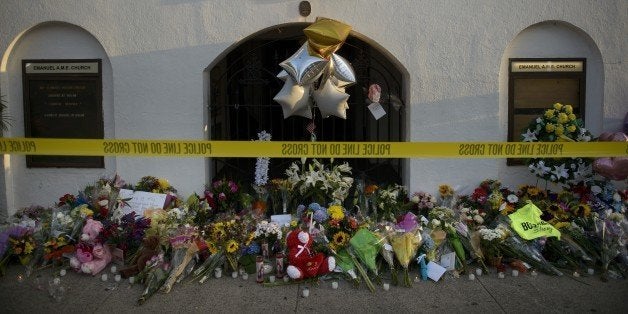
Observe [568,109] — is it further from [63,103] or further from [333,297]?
[63,103]

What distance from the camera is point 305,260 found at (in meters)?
5.20

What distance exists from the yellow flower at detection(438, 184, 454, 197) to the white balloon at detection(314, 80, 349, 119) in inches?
60.3

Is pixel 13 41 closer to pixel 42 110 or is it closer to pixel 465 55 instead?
pixel 42 110

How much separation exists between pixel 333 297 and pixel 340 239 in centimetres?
65

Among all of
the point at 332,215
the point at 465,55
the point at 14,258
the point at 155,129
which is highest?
the point at 465,55

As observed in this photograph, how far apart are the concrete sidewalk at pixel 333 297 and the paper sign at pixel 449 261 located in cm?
13

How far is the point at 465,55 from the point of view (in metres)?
6.64

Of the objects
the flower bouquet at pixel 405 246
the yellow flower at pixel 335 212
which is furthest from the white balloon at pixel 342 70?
the flower bouquet at pixel 405 246

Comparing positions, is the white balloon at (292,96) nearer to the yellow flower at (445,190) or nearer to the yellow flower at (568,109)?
the yellow flower at (445,190)

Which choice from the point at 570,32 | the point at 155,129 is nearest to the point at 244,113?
the point at 155,129

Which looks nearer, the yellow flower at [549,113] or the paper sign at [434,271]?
the paper sign at [434,271]

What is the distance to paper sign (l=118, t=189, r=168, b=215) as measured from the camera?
6402mm

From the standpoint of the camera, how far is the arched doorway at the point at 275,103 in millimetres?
7031

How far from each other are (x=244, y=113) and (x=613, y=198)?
20.0 feet
